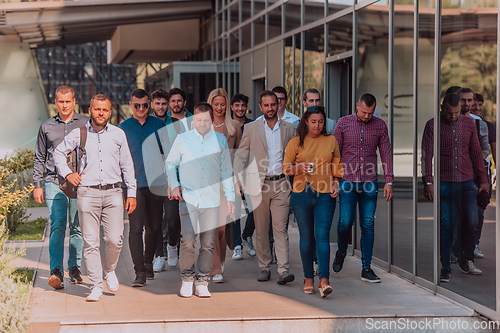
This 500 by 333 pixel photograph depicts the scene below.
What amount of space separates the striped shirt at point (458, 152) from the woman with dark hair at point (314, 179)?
102cm

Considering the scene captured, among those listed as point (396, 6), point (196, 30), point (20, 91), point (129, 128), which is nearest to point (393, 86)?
point (396, 6)

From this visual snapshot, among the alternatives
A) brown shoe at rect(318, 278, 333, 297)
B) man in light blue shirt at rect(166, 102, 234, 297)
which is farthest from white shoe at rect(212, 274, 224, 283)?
brown shoe at rect(318, 278, 333, 297)

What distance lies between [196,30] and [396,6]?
54.9 ft

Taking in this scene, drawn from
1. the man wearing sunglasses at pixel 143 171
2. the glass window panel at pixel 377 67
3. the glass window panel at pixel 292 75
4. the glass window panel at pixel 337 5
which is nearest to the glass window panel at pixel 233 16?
the glass window panel at pixel 292 75

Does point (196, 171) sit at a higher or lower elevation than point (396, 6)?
lower

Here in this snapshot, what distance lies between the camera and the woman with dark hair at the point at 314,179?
5.98 m

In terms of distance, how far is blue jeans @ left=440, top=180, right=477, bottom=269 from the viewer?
5.66 metres

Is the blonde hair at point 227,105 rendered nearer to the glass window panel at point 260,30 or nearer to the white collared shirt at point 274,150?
the white collared shirt at point 274,150

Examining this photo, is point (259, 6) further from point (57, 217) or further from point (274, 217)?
point (57, 217)

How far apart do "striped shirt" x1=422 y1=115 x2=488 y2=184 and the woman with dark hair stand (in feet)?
3.34

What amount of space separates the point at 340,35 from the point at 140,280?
15.6 feet

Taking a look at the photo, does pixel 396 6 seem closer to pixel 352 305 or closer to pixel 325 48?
pixel 325 48

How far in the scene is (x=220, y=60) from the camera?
63.5ft

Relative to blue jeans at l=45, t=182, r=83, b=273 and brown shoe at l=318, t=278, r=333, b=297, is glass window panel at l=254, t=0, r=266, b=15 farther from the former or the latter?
brown shoe at l=318, t=278, r=333, b=297
